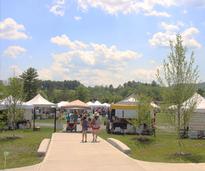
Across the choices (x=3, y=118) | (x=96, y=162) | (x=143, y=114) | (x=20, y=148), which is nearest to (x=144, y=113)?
(x=143, y=114)

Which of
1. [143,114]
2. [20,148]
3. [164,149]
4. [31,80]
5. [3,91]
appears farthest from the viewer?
[31,80]

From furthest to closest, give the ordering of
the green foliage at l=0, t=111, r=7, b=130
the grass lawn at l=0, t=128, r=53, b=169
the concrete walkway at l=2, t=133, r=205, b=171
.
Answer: the green foliage at l=0, t=111, r=7, b=130 < the grass lawn at l=0, t=128, r=53, b=169 < the concrete walkway at l=2, t=133, r=205, b=171

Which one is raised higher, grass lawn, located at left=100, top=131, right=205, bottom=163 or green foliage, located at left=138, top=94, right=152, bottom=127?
green foliage, located at left=138, top=94, right=152, bottom=127

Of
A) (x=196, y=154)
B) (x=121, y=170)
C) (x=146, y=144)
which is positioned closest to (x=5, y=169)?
(x=121, y=170)

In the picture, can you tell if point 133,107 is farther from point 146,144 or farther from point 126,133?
point 146,144

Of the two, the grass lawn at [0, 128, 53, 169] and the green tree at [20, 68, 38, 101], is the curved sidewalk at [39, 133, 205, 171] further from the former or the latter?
the green tree at [20, 68, 38, 101]

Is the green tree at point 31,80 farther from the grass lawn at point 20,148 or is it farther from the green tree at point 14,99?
the grass lawn at point 20,148

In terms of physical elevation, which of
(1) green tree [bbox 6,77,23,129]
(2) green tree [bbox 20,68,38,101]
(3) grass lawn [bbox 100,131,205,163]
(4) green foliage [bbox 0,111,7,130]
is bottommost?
(3) grass lawn [bbox 100,131,205,163]

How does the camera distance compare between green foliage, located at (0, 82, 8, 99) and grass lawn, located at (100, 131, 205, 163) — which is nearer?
grass lawn, located at (100, 131, 205, 163)

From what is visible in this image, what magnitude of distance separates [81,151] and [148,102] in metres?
12.8

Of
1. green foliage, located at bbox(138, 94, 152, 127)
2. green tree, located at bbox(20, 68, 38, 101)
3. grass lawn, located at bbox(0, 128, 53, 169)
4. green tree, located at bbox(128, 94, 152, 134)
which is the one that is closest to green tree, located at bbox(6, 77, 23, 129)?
grass lawn, located at bbox(0, 128, 53, 169)

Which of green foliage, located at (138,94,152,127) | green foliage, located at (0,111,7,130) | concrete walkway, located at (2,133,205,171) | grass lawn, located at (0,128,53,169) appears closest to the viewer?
concrete walkway, located at (2,133,205,171)

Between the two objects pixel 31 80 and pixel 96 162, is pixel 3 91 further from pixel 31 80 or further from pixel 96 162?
pixel 31 80

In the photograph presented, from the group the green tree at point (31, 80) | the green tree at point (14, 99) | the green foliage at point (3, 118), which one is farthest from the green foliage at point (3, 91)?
the green tree at point (31, 80)
